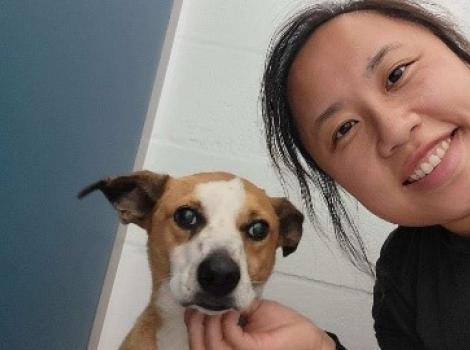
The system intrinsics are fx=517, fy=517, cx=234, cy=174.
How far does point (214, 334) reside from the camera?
884 millimetres

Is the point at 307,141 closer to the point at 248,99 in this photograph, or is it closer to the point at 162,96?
the point at 248,99

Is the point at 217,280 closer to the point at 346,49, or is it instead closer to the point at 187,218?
the point at 187,218

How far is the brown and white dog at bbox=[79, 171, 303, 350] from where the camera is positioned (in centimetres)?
89

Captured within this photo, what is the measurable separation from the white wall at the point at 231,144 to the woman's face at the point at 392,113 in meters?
0.66

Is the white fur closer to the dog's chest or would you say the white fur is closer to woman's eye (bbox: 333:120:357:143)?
the dog's chest

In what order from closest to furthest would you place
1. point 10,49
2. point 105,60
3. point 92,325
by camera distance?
point 10,49 → point 105,60 → point 92,325

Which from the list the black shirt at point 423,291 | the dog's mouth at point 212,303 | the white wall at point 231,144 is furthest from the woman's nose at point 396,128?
the white wall at point 231,144

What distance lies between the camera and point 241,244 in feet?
3.12

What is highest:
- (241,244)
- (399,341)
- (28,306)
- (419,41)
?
(419,41)

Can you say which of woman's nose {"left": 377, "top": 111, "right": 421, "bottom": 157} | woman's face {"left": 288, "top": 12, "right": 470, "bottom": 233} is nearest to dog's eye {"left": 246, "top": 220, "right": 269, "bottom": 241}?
woman's face {"left": 288, "top": 12, "right": 470, "bottom": 233}

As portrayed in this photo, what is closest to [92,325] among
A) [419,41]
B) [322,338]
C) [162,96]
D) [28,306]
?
[28,306]

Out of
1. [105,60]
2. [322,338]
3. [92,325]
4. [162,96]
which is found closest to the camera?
[322,338]

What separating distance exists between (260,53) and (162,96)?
13.2 inches

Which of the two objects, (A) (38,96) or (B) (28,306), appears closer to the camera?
(A) (38,96)
